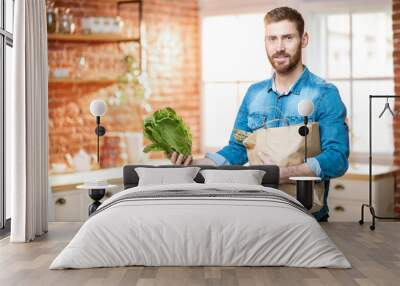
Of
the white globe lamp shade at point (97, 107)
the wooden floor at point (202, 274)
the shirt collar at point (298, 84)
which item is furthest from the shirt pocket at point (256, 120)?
the wooden floor at point (202, 274)

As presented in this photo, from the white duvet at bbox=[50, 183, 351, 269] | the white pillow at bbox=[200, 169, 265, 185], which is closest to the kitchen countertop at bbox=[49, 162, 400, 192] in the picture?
the white pillow at bbox=[200, 169, 265, 185]

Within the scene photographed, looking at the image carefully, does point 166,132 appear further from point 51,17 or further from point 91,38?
point 51,17

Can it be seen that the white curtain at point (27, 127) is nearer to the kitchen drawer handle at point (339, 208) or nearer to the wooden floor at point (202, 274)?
the wooden floor at point (202, 274)

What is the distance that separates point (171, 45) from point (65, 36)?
123 centimetres

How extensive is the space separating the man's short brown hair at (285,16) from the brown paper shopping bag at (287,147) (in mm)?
1120

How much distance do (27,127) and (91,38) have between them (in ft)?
6.46

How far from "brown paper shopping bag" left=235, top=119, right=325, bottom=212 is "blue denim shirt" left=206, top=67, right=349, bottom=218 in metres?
Answer: 0.07

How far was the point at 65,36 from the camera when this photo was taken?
802 centimetres

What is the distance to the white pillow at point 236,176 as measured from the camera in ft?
22.7

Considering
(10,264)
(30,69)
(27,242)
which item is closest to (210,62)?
(30,69)

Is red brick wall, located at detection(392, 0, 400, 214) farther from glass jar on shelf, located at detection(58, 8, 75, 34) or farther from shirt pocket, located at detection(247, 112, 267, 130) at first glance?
glass jar on shelf, located at detection(58, 8, 75, 34)

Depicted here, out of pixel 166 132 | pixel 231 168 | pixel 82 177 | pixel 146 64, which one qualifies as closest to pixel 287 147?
pixel 231 168

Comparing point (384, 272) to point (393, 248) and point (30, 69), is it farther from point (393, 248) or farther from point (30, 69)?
point (30, 69)

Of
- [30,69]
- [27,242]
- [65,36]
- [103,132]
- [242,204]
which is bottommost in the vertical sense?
[27,242]
